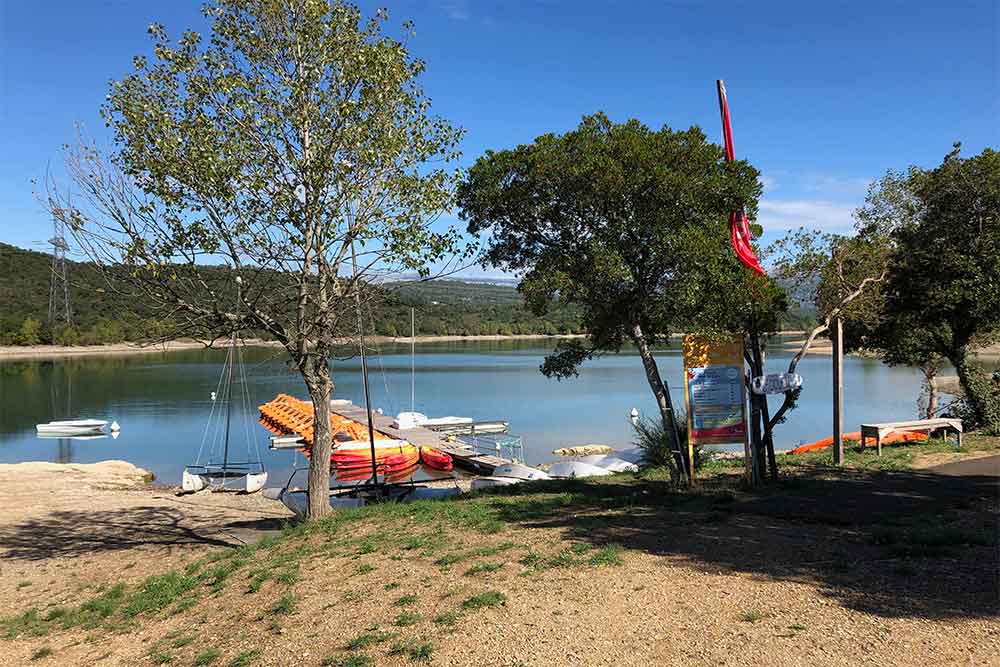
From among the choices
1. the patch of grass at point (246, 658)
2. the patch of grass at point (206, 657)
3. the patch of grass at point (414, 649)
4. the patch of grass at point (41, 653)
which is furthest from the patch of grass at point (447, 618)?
→ the patch of grass at point (41, 653)

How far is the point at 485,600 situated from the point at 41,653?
4153 mm

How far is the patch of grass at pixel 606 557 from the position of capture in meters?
6.57

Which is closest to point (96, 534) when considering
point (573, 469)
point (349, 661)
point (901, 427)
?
point (349, 661)

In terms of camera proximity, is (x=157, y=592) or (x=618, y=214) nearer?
(x=157, y=592)

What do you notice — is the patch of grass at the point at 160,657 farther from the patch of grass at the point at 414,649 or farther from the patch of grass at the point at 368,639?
the patch of grass at the point at 414,649

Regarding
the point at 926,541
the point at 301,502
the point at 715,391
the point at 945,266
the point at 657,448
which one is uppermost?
the point at 945,266

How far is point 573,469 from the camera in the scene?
698 inches

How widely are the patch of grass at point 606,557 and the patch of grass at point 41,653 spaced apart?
16.3ft

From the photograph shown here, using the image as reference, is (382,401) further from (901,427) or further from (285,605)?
(285,605)

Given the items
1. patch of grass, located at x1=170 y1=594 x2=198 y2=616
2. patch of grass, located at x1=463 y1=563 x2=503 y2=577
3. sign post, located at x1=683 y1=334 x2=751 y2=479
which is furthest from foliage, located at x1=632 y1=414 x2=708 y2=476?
patch of grass, located at x1=170 y1=594 x2=198 y2=616

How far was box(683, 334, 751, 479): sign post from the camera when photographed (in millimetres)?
9945

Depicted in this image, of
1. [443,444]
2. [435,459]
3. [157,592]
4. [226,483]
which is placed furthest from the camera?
[443,444]

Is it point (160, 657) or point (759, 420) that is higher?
point (759, 420)

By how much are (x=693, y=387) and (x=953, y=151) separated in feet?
29.4
